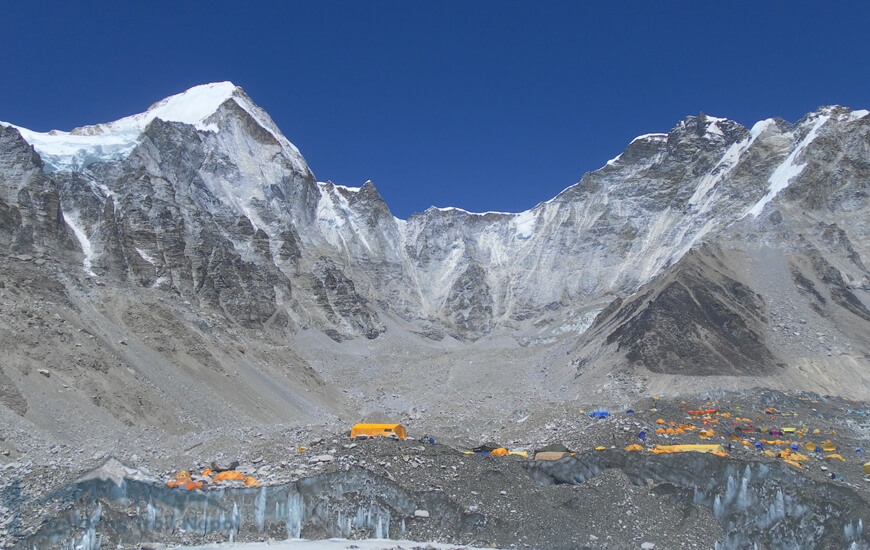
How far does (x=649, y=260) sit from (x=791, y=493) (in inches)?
5020

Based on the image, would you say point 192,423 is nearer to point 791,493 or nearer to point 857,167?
point 791,493

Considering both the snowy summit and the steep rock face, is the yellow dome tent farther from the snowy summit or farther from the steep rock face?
the snowy summit

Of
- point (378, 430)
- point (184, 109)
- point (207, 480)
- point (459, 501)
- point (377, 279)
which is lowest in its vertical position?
point (459, 501)

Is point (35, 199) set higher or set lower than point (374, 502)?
higher

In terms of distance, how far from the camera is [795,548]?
24016mm

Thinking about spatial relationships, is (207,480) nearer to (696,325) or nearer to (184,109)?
(696,325)

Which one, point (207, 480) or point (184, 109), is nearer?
point (207, 480)

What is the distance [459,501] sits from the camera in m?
27.1

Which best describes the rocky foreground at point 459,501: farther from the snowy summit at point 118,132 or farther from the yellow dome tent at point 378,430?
the snowy summit at point 118,132

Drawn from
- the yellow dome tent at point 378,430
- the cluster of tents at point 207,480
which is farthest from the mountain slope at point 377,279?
the cluster of tents at point 207,480

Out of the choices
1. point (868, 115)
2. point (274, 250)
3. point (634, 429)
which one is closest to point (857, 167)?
point (868, 115)

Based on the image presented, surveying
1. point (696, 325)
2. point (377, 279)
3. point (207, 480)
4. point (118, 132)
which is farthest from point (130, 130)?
point (207, 480)

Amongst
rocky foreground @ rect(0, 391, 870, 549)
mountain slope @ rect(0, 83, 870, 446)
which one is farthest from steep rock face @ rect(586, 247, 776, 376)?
rocky foreground @ rect(0, 391, 870, 549)

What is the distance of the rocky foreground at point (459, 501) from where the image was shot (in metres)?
24.8
